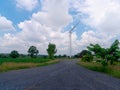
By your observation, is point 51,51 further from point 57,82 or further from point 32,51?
point 57,82

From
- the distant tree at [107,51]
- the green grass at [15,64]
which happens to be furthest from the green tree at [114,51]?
the green grass at [15,64]

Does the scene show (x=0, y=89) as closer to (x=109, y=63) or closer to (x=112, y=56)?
(x=112, y=56)

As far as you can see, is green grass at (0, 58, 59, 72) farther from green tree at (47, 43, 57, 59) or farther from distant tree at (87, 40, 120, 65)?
green tree at (47, 43, 57, 59)

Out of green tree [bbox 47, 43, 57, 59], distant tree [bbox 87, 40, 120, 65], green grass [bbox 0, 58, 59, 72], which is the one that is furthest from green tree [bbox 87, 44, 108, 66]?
green tree [bbox 47, 43, 57, 59]

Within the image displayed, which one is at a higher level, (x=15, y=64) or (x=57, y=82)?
(x=15, y=64)

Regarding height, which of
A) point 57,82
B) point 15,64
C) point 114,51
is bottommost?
point 57,82

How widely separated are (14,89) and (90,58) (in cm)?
5606

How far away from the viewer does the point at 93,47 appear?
38312 mm

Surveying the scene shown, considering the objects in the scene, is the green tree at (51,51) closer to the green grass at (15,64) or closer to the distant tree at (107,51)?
the green grass at (15,64)

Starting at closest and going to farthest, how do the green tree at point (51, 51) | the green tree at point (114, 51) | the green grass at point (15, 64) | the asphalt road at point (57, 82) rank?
the asphalt road at point (57, 82) < the green tree at point (114, 51) < the green grass at point (15, 64) < the green tree at point (51, 51)

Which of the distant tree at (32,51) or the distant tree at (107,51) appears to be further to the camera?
the distant tree at (32,51)

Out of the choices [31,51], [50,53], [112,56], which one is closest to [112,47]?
[112,56]

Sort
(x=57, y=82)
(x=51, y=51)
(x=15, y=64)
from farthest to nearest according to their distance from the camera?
(x=51, y=51), (x=15, y=64), (x=57, y=82)

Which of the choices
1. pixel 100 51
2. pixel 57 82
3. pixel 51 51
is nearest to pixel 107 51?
Result: pixel 100 51
